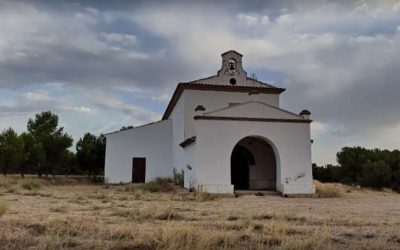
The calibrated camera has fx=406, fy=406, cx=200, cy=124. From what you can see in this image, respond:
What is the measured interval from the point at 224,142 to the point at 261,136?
1939 mm

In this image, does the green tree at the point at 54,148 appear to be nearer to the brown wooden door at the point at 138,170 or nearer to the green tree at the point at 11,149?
the green tree at the point at 11,149

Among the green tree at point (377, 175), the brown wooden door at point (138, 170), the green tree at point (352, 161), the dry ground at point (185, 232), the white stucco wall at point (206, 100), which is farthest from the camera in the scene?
the green tree at point (352, 161)

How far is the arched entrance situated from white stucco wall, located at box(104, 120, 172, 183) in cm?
666

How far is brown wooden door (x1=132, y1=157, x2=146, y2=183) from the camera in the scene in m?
27.9

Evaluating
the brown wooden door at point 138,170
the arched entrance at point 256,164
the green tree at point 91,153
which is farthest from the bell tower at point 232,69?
the green tree at point 91,153

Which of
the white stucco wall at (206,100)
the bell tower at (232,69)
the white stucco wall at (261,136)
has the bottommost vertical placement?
the white stucco wall at (261,136)

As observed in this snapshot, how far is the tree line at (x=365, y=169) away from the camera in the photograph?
35.2 m

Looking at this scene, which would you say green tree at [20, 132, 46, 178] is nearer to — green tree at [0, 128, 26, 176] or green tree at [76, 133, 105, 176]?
green tree at [0, 128, 26, 176]

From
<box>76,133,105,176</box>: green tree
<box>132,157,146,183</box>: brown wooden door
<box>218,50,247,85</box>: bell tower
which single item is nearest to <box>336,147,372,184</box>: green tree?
<box>218,50,247,85</box>: bell tower

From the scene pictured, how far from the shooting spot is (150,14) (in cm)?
817

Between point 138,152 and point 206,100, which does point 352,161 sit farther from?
point 138,152

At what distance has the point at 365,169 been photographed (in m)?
36.3

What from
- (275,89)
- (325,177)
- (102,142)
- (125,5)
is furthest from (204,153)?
(325,177)

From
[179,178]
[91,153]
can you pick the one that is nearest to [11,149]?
[91,153]
